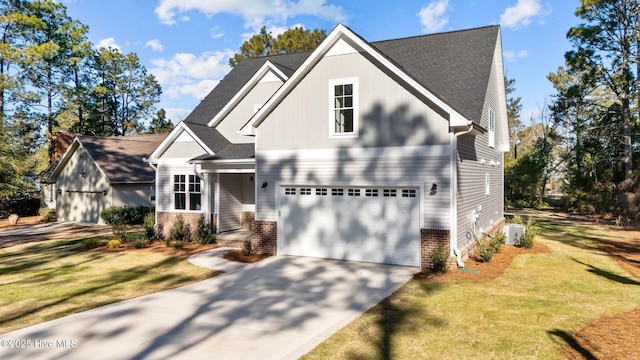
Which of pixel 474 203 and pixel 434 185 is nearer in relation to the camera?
pixel 434 185

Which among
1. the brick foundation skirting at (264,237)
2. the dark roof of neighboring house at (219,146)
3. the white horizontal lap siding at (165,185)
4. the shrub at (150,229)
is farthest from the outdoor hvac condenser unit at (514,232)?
the shrub at (150,229)

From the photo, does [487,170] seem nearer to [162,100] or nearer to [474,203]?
[474,203]

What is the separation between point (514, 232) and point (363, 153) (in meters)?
7.80

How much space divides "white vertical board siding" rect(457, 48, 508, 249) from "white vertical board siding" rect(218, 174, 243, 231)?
1001 centimetres

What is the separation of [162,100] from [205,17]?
100 feet

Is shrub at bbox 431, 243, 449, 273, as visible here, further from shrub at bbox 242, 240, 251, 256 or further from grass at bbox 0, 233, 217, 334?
grass at bbox 0, 233, 217, 334

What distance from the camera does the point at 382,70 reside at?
12383 mm

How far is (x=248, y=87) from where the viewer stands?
17.9 meters

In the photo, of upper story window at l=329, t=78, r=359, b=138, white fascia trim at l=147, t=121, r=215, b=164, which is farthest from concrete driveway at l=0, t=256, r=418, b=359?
white fascia trim at l=147, t=121, r=215, b=164

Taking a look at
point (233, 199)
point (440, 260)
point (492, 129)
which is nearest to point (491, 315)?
point (440, 260)

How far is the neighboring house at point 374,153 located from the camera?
38.4ft

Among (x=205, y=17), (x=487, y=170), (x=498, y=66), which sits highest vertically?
(x=205, y=17)

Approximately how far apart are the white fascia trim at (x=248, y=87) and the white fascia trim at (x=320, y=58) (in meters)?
3.63

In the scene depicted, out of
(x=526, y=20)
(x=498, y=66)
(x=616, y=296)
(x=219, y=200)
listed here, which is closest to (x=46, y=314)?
(x=219, y=200)
